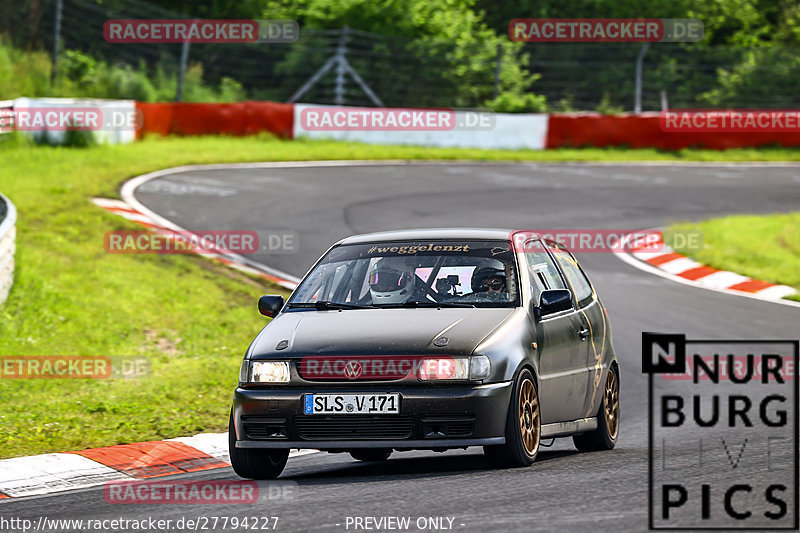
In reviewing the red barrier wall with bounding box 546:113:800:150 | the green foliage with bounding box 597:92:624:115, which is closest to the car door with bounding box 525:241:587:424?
the red barrier wall with bounding box 546:113:800:150

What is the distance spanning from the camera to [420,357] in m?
6.65

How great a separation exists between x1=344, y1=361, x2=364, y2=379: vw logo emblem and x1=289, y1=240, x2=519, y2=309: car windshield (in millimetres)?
795

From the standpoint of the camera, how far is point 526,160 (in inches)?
1161

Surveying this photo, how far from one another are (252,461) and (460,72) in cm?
2782

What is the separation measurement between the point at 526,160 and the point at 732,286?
13689 mm

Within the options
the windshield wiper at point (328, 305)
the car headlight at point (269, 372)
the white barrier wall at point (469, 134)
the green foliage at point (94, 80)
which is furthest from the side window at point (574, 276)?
the green foliage at point (94, 80)

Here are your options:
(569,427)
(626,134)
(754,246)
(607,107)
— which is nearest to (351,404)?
(569,427)

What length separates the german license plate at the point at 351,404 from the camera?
6.59 meters

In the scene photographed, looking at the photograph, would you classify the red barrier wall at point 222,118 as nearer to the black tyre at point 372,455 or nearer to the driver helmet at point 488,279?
the black tyre at point 372,455

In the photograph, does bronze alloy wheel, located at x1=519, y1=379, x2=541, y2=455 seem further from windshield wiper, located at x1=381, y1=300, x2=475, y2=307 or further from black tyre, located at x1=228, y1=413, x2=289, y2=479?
black tyre, located at x1=228, y1=413, x2=289, y2=479

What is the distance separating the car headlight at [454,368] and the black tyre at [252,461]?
1.03m

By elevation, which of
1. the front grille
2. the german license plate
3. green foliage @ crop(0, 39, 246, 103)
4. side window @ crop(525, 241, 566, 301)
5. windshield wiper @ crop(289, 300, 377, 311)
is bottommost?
the front grille

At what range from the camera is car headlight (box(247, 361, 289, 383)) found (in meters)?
6.82

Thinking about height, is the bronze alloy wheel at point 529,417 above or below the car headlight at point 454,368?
below
